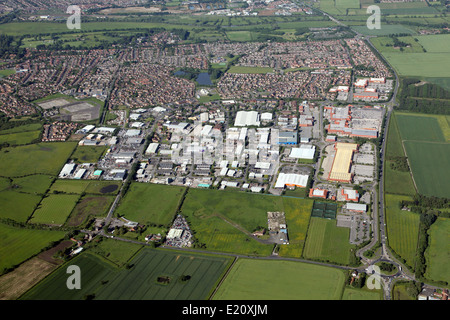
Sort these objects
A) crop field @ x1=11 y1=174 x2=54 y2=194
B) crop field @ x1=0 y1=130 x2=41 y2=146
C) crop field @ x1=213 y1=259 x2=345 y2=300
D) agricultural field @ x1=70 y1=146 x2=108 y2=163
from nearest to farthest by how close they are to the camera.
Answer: crop field @ x1=213 y1=259 x2=345 y2=300
crop field @ x1=11 y1=174 x2=54 y2=194
agricultural field @ x1=70 y1=146 x2=108 y2=163
crop field @ x1=0 y1=130 x2=41 y2=146

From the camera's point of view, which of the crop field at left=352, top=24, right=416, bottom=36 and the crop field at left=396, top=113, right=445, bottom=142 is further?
the crop field at left=352, top=24, right=416, bottom=36

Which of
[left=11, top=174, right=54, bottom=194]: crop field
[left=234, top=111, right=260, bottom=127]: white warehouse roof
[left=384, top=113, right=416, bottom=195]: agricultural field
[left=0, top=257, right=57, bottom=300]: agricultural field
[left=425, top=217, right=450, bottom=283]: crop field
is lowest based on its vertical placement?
[left=0, top=257, right=57, bottom=300]: agricultural field

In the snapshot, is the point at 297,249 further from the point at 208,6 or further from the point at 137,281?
the point at 208,6

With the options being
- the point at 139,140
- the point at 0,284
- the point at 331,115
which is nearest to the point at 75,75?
the point at 139,140

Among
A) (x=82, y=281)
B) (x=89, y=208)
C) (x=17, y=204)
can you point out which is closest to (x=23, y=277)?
(x=82, y=281)

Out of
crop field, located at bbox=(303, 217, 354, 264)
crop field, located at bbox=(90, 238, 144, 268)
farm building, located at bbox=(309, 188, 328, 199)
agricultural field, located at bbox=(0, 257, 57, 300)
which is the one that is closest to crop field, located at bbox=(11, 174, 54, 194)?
agricultural field, located at bbox=(0, 257, 57, 300)

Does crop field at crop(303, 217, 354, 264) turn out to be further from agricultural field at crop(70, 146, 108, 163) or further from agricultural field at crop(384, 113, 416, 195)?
agricultural field at crop(70, 146, 108, 163)

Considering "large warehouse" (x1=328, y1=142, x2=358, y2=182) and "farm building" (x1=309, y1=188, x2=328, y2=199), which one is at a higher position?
"large warehouse" (x1=328, y1=142, x2=358, y2=182)
